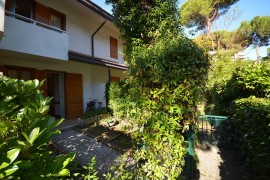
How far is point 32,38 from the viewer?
7.59 meters

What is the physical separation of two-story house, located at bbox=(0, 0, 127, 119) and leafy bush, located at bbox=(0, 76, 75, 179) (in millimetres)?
4363

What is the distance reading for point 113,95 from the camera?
9945 mm

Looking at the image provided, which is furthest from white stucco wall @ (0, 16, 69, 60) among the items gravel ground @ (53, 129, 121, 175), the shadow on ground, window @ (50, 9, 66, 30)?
the shadow on ground

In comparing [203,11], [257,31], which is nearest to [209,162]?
[203,11]

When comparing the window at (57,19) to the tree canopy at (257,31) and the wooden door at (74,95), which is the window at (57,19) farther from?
the tree canopy at (257,31)

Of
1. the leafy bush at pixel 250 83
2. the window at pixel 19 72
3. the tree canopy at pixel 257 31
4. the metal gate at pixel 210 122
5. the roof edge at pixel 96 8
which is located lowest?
the metal gate at pixel 210 122

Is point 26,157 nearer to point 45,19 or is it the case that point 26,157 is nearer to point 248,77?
point 248,77

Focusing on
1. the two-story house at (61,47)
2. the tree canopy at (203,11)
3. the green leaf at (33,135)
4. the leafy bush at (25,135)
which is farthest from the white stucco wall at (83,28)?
the tree canopy at (203,11)

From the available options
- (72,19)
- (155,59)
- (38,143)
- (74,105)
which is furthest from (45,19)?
(38,143)

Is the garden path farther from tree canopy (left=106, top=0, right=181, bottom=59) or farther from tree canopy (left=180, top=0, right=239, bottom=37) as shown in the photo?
tree canopy (left=180, top=0, right=239, bottom=37)

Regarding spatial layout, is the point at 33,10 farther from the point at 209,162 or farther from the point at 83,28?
the point at 209,162

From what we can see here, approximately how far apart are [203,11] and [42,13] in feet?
67.3

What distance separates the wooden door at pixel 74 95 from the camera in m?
11.0

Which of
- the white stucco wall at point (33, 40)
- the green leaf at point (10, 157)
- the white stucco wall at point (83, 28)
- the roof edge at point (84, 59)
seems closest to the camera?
the green leaf at point (10, 157)
